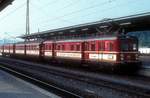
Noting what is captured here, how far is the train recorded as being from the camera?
23.8 metres

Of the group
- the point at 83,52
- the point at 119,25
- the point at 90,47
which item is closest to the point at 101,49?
the point at 90,47

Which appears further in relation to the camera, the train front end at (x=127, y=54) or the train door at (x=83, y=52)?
the train door at (x=83, y=52)

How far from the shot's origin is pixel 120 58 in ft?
77.4

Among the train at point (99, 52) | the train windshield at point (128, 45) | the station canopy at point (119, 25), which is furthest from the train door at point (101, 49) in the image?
the train windshield at point (128, 45)

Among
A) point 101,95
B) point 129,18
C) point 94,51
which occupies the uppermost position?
point 129,18

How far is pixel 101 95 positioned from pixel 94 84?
13.3ft

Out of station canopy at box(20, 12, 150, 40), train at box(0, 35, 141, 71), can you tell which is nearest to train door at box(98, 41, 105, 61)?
train at box(0, 35, 141, 71)

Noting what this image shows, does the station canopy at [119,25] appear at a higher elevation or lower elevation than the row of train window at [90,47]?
higher

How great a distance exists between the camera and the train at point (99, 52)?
78.0ft

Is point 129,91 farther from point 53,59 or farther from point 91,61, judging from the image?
point 53,59

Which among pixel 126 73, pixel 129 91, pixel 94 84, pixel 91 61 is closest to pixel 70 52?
pixel 91 61

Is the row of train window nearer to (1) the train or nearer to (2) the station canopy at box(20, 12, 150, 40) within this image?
(1) the train

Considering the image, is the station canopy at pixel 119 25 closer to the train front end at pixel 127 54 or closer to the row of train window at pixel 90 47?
the row of train window at pixel 90 47

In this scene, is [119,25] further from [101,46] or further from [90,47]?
[101,46]
